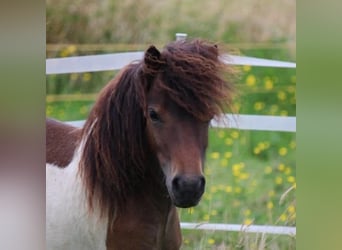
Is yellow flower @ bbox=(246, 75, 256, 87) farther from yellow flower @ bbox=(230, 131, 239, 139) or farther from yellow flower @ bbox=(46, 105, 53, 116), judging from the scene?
yellow flower @ bbox=(46, 105, 53, 116)

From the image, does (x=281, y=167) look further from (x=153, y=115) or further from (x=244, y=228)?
(x=153, y=115)

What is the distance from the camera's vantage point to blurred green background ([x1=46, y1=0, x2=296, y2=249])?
1320 mm

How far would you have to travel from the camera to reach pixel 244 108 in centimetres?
133

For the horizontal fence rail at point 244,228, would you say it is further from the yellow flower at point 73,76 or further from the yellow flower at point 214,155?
the yellow flower at point 73,76

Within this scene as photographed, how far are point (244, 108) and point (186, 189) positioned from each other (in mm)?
275

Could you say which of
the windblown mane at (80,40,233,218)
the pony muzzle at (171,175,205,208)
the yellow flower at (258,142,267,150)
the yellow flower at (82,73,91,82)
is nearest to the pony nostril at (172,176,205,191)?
the pony muzzle at (171,175,205,208)

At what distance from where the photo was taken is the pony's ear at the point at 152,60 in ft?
4.00

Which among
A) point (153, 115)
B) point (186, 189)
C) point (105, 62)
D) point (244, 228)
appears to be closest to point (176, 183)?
point (186, 189)

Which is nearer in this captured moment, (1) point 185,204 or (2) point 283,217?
(1) point 185,204

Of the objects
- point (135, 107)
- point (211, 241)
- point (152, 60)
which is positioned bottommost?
point (211, 241)

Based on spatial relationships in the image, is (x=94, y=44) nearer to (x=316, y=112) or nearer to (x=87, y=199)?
(x=87, y=199)

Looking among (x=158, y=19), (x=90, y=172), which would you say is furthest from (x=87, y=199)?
(x=158, y=19)

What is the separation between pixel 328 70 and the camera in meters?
1.32

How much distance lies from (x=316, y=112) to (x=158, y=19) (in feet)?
1.46
